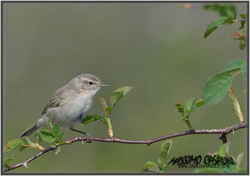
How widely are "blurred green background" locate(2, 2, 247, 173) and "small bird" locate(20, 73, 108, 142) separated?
1.04 meters

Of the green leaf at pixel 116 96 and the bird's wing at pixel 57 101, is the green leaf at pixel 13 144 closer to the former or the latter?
the green leaf at pixel 116 96

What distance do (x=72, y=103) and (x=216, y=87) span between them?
3358mm

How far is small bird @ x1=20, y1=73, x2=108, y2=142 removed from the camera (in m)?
4.69

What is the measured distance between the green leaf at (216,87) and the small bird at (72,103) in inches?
122

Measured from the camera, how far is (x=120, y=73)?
9406mm

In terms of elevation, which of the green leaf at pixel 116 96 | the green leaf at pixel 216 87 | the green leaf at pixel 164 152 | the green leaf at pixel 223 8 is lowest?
the green leaf at pixel 164 152

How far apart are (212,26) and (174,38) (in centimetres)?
819

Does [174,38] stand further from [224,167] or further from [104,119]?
[224,167]

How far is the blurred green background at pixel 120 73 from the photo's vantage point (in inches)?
250

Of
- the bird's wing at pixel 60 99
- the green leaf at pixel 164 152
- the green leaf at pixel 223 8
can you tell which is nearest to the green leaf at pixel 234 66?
the green leaf at pixel 223 8

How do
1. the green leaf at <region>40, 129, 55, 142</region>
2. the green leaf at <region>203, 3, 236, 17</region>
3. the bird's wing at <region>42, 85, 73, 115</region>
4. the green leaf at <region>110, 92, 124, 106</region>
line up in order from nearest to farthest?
the green leaf at <region>203, 3, 236, 17</region> < the green leaf at <region>40, 129, 55, 142</region> < the green leaf at <region>110, 92, 124, 106</region> < the bird's wing at <region>42, 85, 73, 115</region>

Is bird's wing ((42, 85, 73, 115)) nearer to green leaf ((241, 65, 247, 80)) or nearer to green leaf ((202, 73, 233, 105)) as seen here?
green leaf ((202, 73, 233, 105))

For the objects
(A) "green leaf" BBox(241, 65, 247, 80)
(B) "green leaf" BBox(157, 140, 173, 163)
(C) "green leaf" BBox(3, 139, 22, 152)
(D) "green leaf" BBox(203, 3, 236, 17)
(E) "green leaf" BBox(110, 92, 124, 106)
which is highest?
(D) "green leaf" BBox(203, 3, 236, 17)

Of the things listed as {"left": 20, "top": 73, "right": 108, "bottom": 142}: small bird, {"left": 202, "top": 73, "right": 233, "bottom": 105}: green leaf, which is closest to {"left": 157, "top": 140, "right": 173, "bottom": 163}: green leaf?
{"left": 202, "top": 73, "right": 233, "bottom": 105}: green leaf
